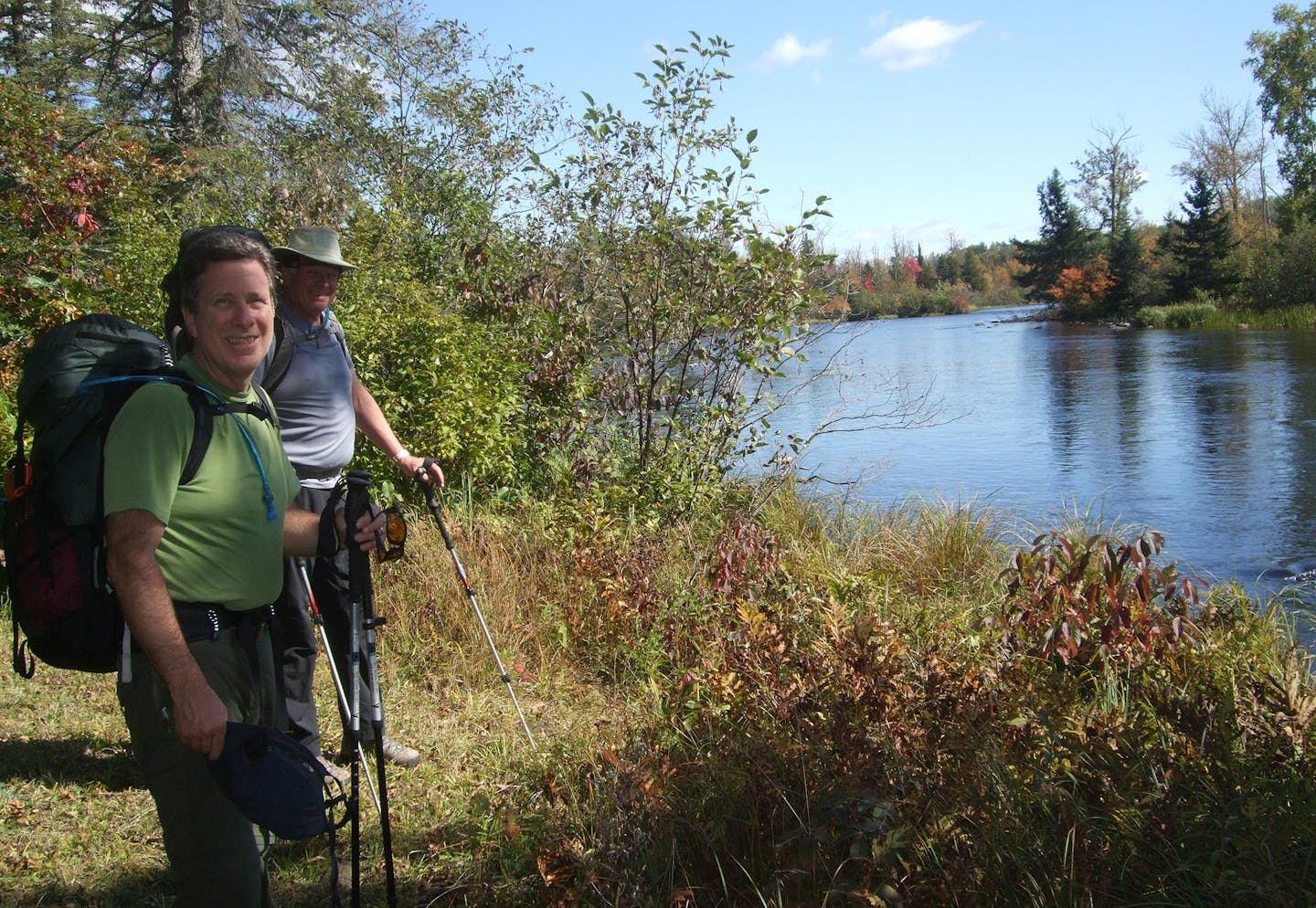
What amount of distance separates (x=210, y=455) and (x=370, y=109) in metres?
9.78

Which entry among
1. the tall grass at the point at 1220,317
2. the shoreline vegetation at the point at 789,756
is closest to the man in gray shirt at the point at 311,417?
the shoreline vegetation at the point at 789,756

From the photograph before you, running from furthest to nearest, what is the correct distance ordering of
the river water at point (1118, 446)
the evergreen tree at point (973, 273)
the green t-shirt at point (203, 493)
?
the evergreen tree at point (973, 273), the river water at point (1118, 446), the green t-shirt at point (203, 493)

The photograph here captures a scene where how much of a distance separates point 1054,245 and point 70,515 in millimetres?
76251

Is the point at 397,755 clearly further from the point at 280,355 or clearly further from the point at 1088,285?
the point at 1088,285

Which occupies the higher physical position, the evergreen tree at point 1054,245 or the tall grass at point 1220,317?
the evergreen tree at point 1054,245

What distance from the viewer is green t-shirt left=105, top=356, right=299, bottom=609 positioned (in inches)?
79.4

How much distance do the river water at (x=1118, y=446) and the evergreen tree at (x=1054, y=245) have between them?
4428 centimetres

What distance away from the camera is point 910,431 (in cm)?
1698

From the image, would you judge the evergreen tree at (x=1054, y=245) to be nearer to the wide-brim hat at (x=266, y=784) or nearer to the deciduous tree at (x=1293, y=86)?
the deciduous tree at (x=1293, y=86)

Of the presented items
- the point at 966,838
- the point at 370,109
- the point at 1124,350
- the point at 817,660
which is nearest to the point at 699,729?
the point at 817,660

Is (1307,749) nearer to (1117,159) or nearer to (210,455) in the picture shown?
(210,455)

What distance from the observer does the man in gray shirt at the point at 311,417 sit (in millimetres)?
3567

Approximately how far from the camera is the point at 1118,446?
15000 millimetres

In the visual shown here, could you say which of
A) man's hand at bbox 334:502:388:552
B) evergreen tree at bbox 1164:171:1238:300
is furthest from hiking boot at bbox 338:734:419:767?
evergreen tree at bbox 1164:171:1238:300
